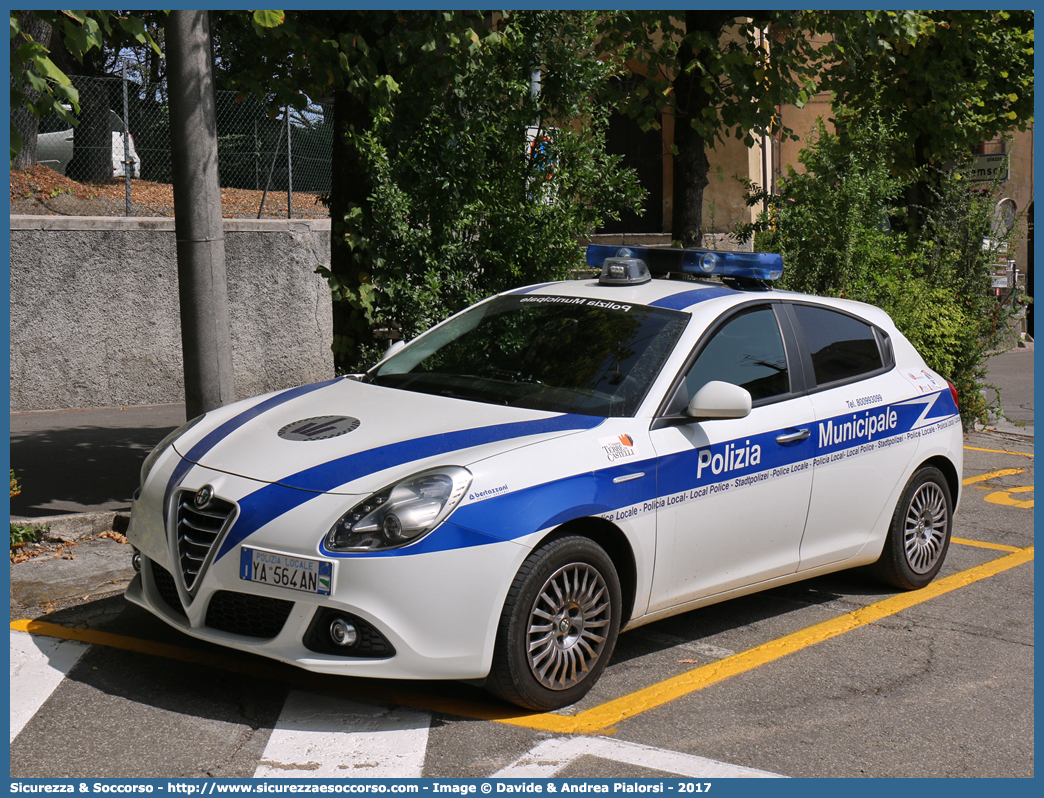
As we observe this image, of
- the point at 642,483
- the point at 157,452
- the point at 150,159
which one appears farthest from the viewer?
the point at 150,159

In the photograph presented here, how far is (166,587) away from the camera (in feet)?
14.8

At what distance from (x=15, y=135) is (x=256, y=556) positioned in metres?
2.46

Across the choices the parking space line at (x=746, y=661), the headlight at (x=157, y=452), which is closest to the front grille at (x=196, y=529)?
the headlight at (x=157, y=452)

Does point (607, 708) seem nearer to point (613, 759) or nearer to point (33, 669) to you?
point (613, 759)

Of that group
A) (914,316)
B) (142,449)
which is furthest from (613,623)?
(914,316)

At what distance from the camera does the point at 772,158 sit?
66.4 ft

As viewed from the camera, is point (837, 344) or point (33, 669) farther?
point (837, 344)

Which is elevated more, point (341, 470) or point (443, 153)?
point (443, 153)

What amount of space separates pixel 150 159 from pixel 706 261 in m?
8.38

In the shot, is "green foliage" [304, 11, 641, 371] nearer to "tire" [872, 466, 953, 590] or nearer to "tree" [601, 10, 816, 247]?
"tree" [601, 10, 816, 247]

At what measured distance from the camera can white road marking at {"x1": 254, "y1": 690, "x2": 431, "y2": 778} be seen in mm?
3766

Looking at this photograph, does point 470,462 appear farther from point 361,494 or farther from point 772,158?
point 772,158

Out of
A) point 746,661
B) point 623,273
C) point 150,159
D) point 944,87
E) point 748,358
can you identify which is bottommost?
point 746,661

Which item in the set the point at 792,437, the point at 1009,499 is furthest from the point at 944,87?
the point at 792,437
